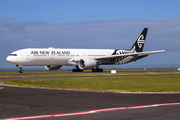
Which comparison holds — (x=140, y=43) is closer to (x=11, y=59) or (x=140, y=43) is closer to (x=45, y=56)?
(x=45, y=56)

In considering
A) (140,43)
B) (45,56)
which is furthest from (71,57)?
(140,43)

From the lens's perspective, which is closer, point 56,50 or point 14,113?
point 14,113

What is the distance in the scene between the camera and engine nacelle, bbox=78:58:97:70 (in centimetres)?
5868

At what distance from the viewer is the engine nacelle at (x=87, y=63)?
58.7 m

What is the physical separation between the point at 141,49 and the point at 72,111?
Answer: 210 feet

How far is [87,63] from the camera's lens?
58719mm

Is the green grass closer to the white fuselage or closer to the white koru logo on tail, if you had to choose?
the white fuselage

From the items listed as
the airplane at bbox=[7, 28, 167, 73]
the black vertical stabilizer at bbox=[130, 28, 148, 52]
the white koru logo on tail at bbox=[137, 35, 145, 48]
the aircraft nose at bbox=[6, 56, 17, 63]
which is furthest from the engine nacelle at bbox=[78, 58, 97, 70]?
the white koru logo on tail at bbox=[137, 35, 145, 48]

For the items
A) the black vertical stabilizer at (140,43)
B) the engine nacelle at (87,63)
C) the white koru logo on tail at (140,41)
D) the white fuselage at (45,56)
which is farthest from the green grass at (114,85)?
the white koru logo on tail at (140,41)

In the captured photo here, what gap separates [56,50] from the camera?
59531 mm

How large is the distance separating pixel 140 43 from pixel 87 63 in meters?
20.1

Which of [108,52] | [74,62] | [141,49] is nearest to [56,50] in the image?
[74,62]

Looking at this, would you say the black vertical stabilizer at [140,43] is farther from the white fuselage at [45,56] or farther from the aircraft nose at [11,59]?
the aircraft nose at [11,59]

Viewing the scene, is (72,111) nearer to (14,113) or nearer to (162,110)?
(14,113)
